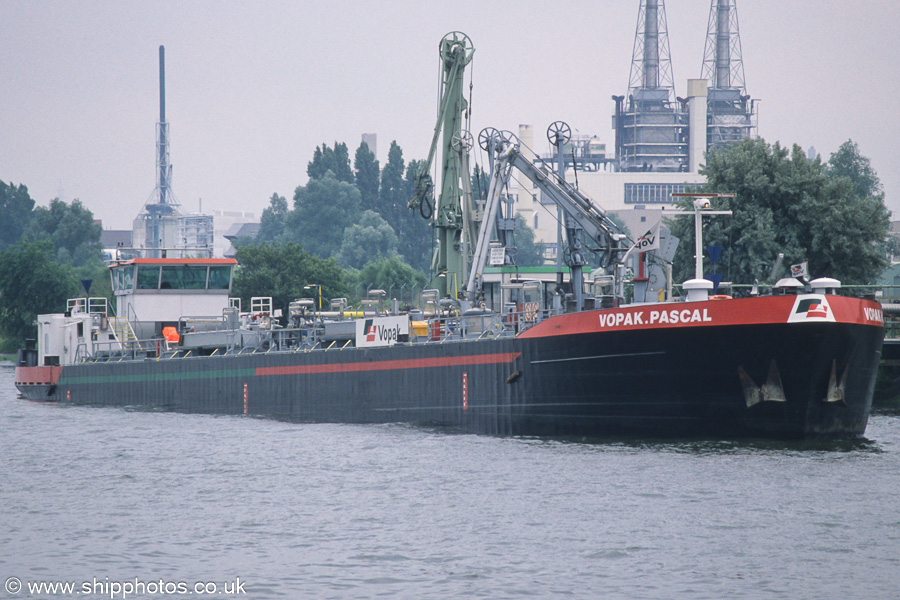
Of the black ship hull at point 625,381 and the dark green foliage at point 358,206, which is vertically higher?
the dark green foliage at point 358,206

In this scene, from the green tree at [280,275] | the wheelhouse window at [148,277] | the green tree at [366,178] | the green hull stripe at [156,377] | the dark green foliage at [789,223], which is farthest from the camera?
the green tree at [366,178]

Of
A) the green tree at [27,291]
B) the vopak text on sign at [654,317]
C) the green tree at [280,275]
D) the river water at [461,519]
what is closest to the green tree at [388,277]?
the green tree at [280,275]

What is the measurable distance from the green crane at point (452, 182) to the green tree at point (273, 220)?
105730 mm

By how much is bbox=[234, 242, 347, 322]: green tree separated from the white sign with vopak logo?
1675 inches

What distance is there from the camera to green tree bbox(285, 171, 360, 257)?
125 meters

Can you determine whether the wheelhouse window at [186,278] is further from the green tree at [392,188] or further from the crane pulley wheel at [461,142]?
the green tree at [392,188]

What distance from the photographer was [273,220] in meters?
164

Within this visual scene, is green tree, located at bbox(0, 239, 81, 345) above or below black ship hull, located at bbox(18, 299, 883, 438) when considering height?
above

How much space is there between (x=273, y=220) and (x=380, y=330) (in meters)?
131

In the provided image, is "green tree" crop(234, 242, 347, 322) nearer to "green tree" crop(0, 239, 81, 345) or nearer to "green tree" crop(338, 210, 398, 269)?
"green tree" crop(0, 239, 81, 345)

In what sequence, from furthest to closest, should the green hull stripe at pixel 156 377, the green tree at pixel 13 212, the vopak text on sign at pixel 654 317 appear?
the green tree at pixel 13 212, the green hull stripe at pixel 156 377, the vopak text on sign at pixel 654 317

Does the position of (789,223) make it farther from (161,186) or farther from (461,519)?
(161,186)

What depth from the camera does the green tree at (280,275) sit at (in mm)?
79688

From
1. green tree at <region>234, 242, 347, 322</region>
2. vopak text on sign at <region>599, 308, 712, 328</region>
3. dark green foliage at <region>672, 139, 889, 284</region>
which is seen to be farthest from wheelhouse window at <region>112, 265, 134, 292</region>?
green tree at <region>234, 242, 347, 322</region>
